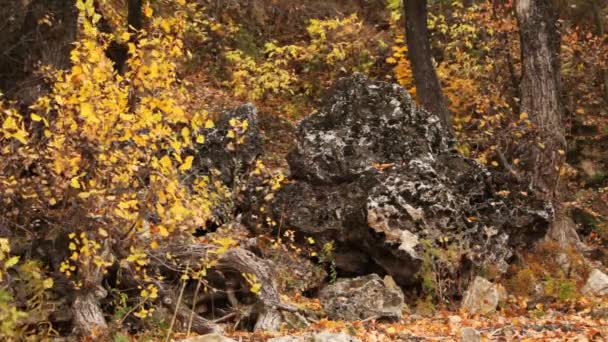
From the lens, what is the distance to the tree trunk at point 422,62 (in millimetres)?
12156

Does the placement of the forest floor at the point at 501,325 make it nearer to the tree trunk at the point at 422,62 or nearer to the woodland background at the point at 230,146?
the woodland background at the point at 230,146

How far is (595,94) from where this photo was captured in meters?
15.8

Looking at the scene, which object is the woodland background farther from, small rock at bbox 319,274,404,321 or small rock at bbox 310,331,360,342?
small rock at bbox 310,331,360,342

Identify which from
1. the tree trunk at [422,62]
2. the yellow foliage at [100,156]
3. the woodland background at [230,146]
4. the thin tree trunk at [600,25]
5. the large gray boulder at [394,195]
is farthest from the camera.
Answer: the thin tree trunk at [600,25]

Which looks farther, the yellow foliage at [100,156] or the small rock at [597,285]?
the small rock at [597,285]

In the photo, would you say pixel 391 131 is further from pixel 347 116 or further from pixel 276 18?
pixel 276 18

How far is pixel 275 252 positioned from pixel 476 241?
2665 millimetres

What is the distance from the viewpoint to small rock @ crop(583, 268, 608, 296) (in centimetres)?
959

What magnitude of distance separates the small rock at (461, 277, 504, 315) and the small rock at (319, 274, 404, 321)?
3.57ft

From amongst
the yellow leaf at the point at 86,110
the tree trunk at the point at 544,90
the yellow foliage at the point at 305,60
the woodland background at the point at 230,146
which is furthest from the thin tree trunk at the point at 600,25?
the yellow leaf at the point at 86,110

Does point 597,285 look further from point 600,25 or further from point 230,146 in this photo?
point 600,25

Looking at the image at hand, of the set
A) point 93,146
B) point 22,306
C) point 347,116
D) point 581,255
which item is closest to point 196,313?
point 22,306

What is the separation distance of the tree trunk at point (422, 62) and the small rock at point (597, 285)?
136 inches

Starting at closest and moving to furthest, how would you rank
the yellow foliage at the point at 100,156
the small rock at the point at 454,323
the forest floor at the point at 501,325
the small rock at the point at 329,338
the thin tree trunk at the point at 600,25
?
the small rock at the point at 329,338
the yellow foliage at the point at 100,156
the forest floor at the point at 501,325
the small rock at the point at 454,323
the thin tree trunk at the point at 600,25
